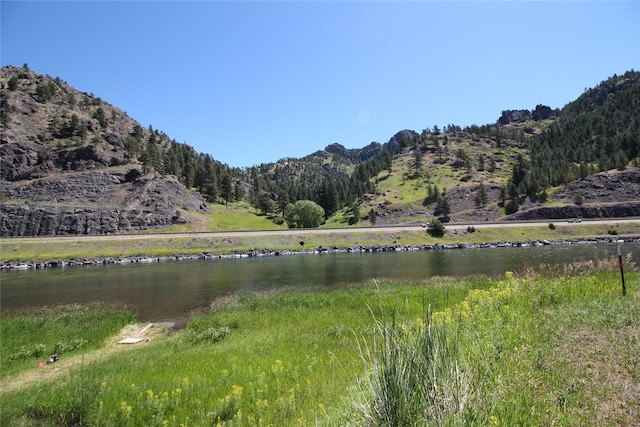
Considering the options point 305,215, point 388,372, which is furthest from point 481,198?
point 388,372

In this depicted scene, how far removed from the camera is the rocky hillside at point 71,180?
337 ft

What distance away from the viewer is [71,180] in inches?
4574

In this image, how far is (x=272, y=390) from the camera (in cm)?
893

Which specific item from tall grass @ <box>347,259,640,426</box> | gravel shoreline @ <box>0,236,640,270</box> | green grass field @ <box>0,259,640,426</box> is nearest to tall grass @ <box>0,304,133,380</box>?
green grass field @ <box>0,259,640,426</box>

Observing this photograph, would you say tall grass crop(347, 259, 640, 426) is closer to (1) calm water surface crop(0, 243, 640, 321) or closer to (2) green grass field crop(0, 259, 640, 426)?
(2) green grass field crop(0, 259, 640, 426)

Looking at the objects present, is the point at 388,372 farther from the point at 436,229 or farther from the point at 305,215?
the point at 305,215

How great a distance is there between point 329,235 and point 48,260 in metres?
62.8

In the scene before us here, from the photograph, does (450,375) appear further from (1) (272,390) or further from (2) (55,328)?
(2) (55,328)

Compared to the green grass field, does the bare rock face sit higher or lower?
higher

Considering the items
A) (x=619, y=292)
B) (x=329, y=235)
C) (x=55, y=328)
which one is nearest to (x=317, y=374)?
(x=619, y=292)

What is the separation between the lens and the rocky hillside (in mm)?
102812

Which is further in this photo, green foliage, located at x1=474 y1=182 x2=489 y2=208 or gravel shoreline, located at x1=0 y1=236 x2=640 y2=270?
green foliage, located at x1=474 y1=182 x2=489 y2=208

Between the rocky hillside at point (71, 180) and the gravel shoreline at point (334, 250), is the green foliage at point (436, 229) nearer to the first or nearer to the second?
the gravel shoreline at point (334, 250)

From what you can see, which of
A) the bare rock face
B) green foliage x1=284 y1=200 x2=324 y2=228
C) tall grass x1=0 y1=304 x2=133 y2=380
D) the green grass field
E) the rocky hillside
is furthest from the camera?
green foliage x1=284 y1=200 x2=324 y2=228
